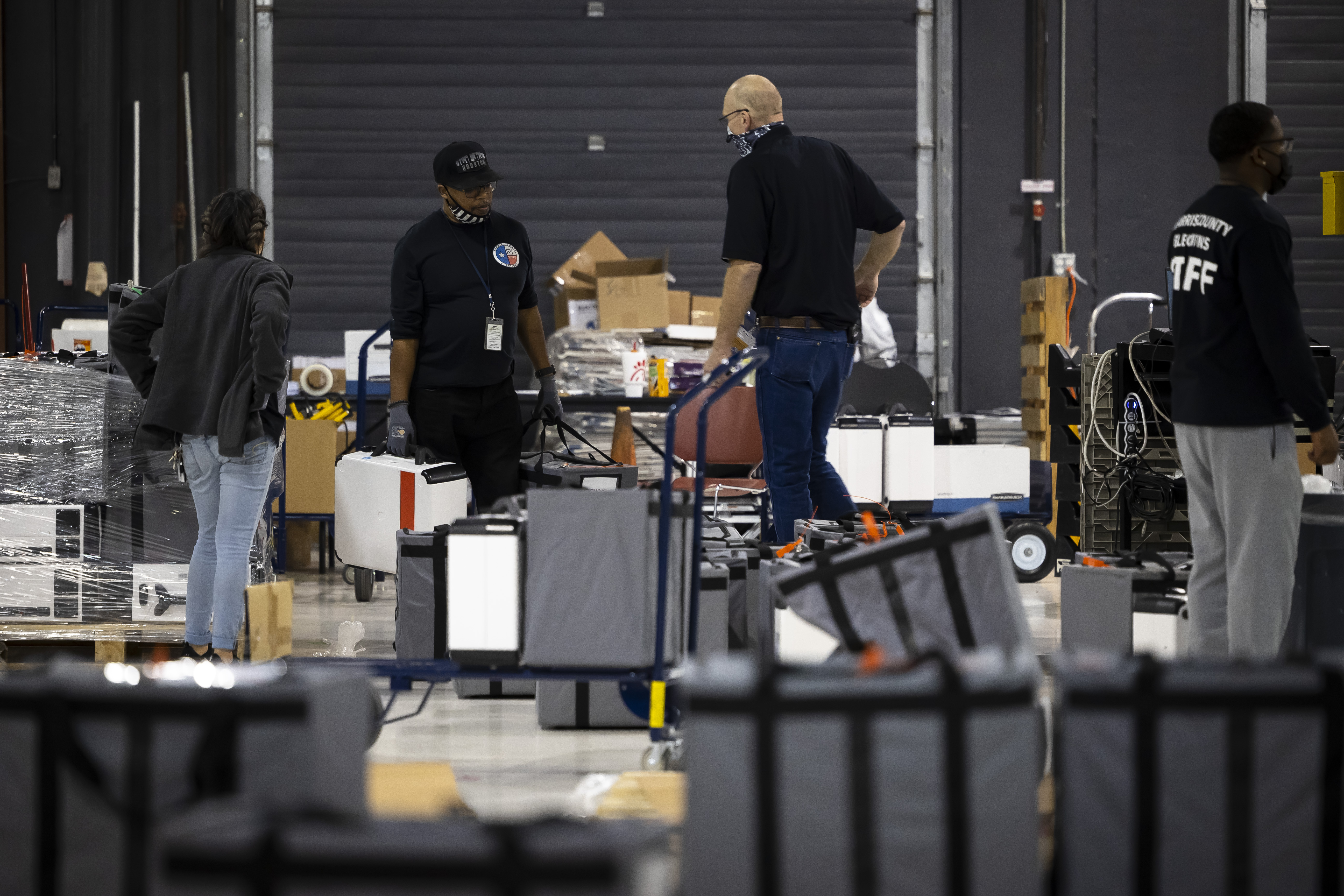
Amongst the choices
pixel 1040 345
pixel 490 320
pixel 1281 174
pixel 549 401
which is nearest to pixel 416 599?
pixel 490 320

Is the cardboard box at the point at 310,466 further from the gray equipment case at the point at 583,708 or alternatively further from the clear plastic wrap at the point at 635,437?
the gray equipment case at the point at 583,708

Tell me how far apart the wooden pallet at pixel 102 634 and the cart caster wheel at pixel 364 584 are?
53.2 inches

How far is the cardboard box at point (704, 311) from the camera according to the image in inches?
291

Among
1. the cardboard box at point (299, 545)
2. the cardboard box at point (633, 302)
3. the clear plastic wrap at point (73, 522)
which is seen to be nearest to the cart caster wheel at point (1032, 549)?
the cardboard box at point (633, 302)

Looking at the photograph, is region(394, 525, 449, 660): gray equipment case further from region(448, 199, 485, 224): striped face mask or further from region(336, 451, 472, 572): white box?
region(448, 199, 485, 224): striped face mask

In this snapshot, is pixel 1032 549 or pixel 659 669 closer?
pixel 659 669

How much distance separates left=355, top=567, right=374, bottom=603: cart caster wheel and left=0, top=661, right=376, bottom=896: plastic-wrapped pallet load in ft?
13.0

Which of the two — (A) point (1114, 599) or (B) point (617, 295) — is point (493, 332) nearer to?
(A) point (1114, 599)

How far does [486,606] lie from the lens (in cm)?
286

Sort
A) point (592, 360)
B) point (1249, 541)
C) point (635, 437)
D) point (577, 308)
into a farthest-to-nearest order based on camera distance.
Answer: point (635, 437) < point (577, 308) < point (592, 360) < point (1249, 541)

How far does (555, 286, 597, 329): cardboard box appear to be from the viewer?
288 inches

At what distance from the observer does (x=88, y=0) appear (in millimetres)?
7648

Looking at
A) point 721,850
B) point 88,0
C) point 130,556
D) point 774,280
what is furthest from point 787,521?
point 88,0

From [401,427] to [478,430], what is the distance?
0.27 m
